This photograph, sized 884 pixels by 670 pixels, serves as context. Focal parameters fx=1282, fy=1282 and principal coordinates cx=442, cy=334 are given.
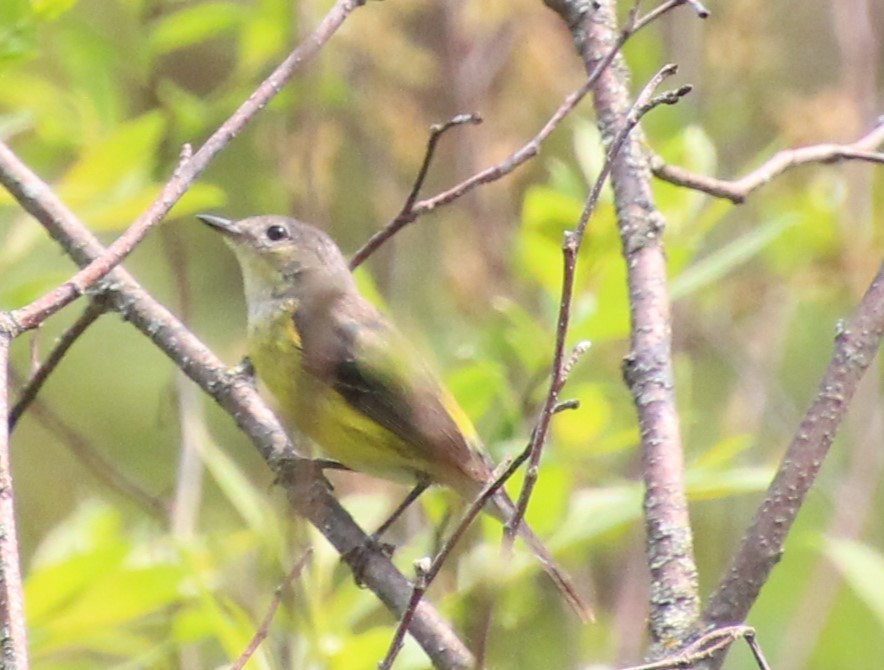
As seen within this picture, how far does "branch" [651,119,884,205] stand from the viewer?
6.97 feet

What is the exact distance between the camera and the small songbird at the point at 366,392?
281cm

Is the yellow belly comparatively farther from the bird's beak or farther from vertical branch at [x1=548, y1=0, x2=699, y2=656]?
vertical branch at [x1=548, y1=0, x2=699, y2=656]

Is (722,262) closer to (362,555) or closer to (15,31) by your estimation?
(362,555)

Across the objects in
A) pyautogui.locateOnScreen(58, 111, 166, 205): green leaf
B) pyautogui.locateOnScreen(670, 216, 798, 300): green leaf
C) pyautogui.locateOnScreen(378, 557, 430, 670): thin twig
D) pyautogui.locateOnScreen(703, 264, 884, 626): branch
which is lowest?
pyautogui.locateOnScreen(378, 557, 430, 670): thin twig

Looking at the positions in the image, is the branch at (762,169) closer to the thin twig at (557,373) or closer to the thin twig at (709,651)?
the thin twig at (557,373)

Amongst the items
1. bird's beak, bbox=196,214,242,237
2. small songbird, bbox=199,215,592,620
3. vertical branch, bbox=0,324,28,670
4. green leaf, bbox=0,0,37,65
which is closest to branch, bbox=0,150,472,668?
green leaf, bbox=0,0,37,65

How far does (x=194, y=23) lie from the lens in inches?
116

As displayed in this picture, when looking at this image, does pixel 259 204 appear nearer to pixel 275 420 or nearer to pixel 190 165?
pixel 275 420

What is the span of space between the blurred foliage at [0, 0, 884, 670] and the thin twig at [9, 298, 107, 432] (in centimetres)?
32

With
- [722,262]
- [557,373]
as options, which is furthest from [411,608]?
[722,262]

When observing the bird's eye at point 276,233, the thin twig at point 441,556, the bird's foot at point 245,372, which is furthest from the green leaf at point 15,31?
the bird's eye at point 276,233

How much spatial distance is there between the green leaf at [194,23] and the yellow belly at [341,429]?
74 cm

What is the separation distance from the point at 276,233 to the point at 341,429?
2.40 feet

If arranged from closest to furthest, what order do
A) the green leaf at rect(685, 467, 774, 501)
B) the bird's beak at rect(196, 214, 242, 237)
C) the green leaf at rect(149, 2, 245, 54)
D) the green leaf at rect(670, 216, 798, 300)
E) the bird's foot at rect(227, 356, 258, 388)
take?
the bird's foot at rect(227, 356, 258, 388)
the green leaf at rect(685, 467, 774, 501)
the green leaf at rect(670, 216, 798, 300)
the green leaf at rect(149, 2, 245, 54)
the bird's beak at rect(196, 214, 242, 237)
